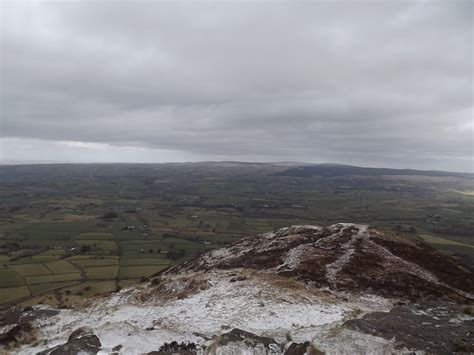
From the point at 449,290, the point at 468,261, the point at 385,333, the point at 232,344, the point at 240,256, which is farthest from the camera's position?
the point at 468,261

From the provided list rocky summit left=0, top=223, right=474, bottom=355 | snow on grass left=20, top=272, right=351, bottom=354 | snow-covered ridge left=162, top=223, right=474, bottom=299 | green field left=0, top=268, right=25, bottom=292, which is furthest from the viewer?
green field left=0, top=268, right=25, bottom=292

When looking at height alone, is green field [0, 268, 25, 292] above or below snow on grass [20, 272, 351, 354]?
below

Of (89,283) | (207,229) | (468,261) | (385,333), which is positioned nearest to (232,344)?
(385,333)

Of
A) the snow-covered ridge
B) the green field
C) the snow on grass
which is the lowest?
the green field

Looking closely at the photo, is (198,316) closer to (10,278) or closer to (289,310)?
(289,310)

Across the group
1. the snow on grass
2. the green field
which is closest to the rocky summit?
the snow on grass

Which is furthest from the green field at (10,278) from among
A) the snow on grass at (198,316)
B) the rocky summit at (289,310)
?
the snow on grass at (198,316)

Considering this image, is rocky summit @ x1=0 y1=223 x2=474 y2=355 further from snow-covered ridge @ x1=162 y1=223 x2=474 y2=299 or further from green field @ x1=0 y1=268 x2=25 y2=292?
green field @ x1=0 y1=268 x2=25 y2=292

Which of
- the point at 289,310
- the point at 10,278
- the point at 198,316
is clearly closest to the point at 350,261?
the point at 289,310

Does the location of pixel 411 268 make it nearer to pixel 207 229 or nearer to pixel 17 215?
pixel 207 229
